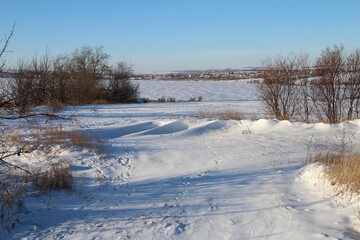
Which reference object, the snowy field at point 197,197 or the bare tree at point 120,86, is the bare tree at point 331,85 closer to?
the snowy field at point 197,197

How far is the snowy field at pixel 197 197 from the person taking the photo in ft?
12.5

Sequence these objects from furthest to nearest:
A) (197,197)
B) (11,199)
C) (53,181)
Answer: (53,181) < (197,197) < (11,199)

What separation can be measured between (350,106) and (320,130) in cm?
445

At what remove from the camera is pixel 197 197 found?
16.1 ft

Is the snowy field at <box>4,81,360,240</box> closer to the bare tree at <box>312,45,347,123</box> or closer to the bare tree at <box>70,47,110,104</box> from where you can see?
the bare tree at <box>312,45,347,123</box>

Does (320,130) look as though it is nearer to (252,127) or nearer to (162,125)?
(252,127)

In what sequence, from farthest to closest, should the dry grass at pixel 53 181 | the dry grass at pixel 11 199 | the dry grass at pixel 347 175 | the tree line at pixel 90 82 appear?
1. the tree line at pixel 90 82
2. the dry grass at pixel 53 181
3. the dry grass at pixel 347 175
4. the dry grass at pixel 11 199

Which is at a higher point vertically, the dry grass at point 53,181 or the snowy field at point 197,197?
the dry grass at point 53,181

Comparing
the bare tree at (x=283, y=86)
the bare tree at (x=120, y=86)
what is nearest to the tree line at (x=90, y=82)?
the bare tree at (x=120, y=86)

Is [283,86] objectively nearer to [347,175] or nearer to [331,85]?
[331,85]

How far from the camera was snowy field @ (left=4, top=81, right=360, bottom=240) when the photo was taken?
150 inches

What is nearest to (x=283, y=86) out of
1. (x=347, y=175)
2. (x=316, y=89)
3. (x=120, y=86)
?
(x=316, y=89)

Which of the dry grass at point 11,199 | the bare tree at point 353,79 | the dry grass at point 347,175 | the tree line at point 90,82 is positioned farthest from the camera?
the tree line at point 90,82

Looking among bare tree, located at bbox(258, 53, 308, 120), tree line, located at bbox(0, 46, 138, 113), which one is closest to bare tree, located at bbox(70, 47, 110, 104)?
tree line, located at bbox(0, 46, 138, 113)
